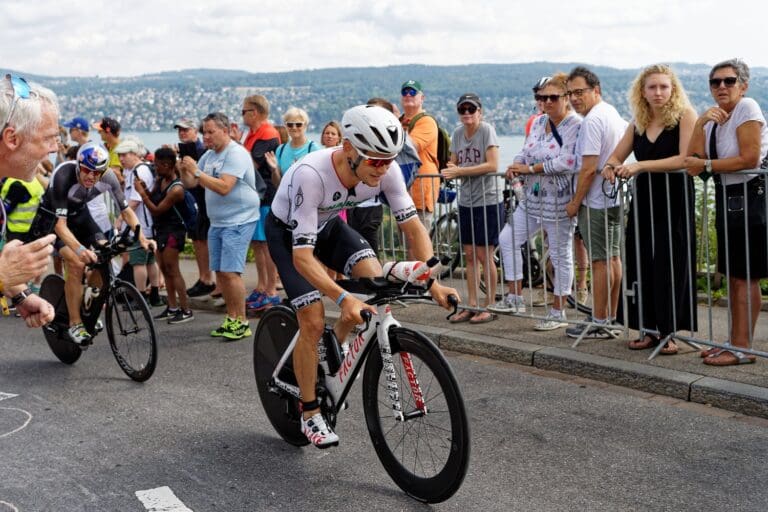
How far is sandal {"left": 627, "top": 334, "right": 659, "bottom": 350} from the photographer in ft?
23.8

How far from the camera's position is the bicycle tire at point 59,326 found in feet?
26.4

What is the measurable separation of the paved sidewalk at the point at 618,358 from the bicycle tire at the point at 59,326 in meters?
3.06

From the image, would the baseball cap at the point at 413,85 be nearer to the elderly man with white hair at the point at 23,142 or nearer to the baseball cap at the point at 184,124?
the baseball cap at the point at 184,124

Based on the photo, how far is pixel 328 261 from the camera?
5.45 metres

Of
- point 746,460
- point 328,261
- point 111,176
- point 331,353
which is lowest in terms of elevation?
point 746,460

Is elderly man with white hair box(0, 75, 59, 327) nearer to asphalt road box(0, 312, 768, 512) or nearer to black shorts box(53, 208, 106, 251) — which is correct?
asphalt road box(0, 312, 768, 512)

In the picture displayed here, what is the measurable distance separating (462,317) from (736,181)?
10.1 ft

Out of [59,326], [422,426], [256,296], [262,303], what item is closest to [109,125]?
[256,296]

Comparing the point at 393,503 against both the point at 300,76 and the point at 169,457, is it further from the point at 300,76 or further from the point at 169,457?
the point at 300,76

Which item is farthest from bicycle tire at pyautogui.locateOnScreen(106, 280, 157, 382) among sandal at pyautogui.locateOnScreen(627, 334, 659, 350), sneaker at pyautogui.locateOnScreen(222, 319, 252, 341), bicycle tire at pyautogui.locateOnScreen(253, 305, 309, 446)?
sandal at pyautogui.locateOnScreen(627, 334, 659, 350)

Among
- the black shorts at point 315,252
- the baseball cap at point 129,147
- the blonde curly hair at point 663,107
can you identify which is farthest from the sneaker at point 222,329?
the blonde curly hair at point 663,107

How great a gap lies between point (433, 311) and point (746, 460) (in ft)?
15.1

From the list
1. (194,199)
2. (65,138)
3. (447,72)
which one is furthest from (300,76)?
(194,199)

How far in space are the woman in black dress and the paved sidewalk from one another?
0.32 meters
